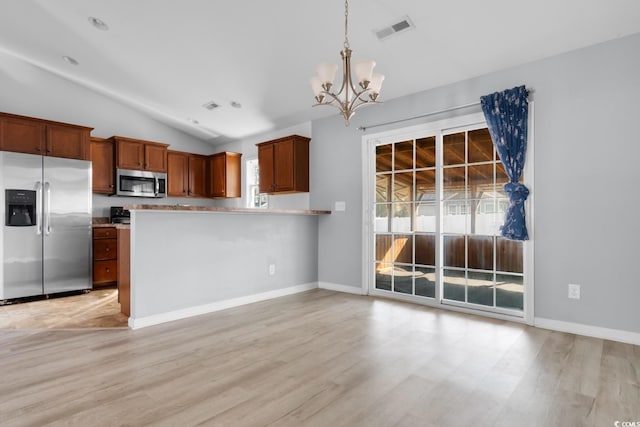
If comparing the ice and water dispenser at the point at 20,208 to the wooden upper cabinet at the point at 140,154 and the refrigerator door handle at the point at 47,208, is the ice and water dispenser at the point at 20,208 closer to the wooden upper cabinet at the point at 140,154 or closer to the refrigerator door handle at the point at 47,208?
the refrigerator door handle at the point at 47,208

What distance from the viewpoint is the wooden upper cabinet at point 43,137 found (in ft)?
14.2

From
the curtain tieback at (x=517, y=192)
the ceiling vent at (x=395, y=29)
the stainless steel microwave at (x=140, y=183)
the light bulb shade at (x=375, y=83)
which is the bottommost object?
the curtain tieback at (x=517, y=192)

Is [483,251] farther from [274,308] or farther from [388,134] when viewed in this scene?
[274,308]

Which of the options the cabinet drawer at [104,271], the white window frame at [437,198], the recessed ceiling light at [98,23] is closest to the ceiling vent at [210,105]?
the recessed ceiling light at [98,23]

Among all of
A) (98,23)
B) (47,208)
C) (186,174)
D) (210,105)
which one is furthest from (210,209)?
(186,174)

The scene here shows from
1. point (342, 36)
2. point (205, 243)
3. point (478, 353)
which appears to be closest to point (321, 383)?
point (478, 353)

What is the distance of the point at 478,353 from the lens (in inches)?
99.6

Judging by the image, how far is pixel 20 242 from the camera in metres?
4.33

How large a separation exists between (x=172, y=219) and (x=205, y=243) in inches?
17.2

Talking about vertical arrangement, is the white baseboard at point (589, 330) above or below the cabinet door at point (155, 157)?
below

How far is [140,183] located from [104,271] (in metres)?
1.51

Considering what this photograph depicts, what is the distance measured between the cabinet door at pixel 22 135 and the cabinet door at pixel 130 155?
1061 mm

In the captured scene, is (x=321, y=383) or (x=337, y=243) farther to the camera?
(x=337, y=243)

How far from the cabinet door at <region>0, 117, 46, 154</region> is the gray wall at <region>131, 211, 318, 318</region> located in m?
2.62
